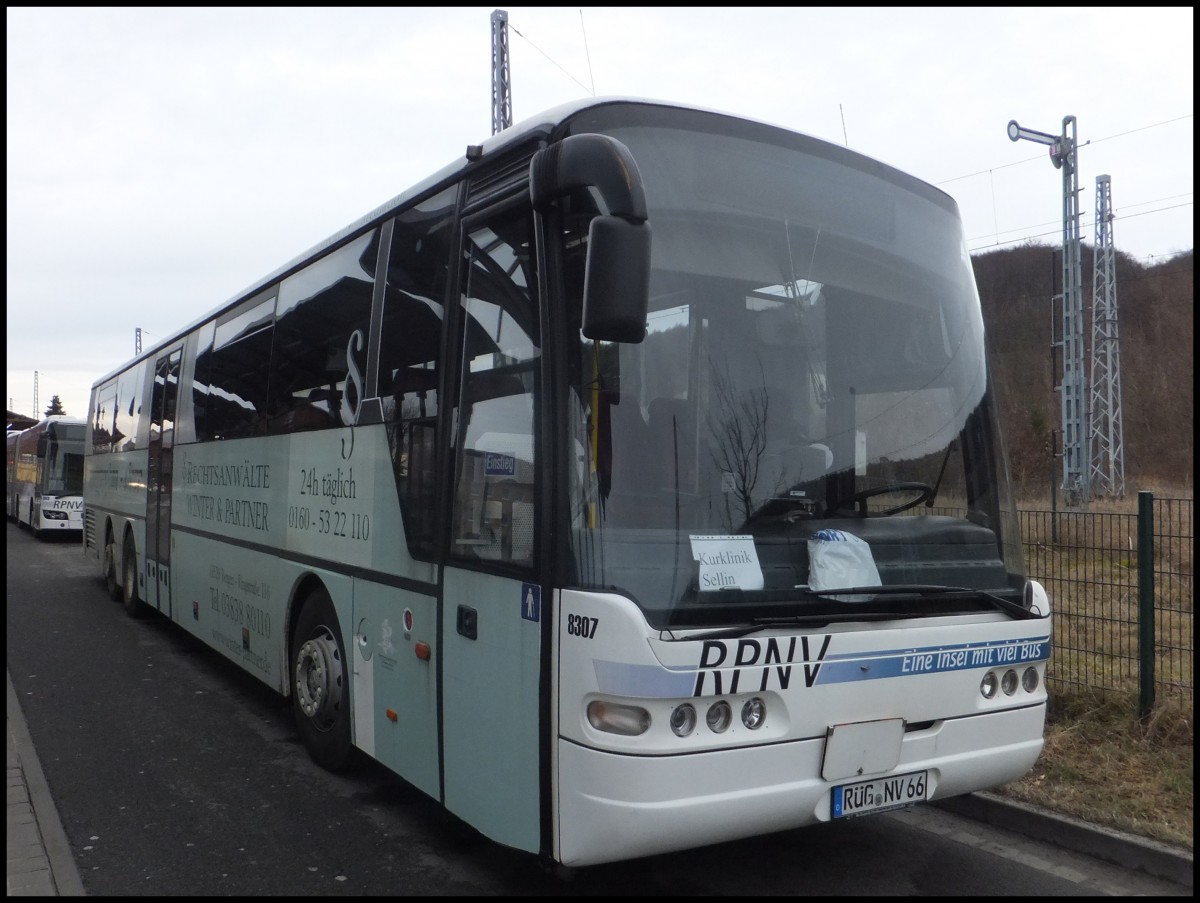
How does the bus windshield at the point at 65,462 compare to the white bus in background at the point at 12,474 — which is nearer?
the bus windshield at the point at 65,462

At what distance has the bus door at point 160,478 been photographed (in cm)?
1048

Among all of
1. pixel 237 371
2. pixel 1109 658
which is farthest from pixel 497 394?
pixel 237 371

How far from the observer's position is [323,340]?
643 cm

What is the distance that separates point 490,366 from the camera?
14.3ft

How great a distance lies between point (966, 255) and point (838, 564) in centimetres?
184

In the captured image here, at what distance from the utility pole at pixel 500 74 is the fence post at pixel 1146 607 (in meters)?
12.5

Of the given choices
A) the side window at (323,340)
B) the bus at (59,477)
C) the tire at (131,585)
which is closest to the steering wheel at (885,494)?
the side window at (323,340)

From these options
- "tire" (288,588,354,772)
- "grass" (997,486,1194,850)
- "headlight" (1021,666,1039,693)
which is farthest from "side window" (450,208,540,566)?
"grass" (997,486,1194,850)

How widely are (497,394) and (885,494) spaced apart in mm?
1634

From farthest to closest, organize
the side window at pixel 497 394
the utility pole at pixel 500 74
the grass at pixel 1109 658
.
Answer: the utility pole at pixel 500 74
the grass at pixel 1109 658
the side window at pixel 497 394

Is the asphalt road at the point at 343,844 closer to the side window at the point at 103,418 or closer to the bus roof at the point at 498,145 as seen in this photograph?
the bus roof at the point at 498,145

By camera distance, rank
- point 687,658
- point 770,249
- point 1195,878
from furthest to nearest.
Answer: point 1195,878, point 770,249, point 687,658

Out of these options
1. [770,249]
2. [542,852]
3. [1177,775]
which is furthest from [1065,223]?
[542,852]

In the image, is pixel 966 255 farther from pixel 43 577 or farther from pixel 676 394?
pixel 43 577
